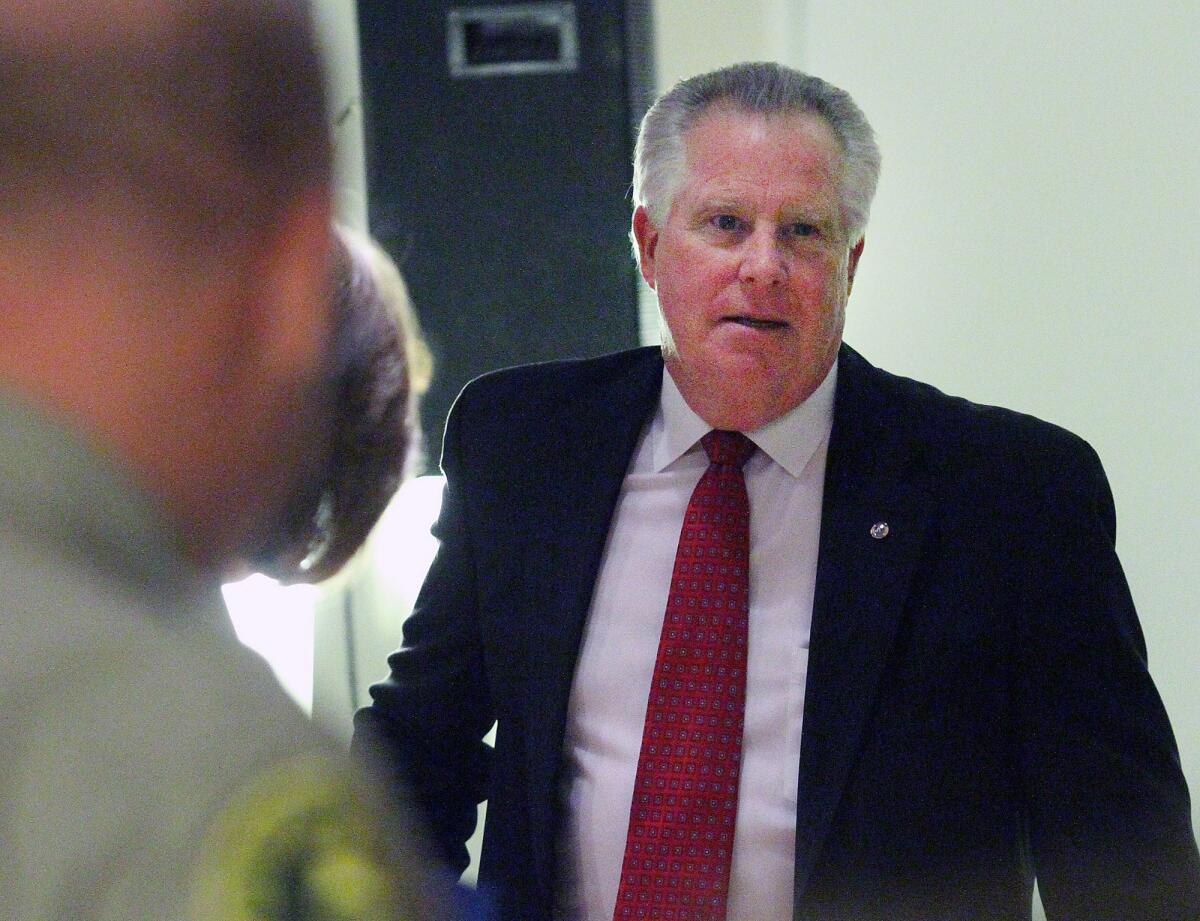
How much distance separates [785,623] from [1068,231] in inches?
30.8

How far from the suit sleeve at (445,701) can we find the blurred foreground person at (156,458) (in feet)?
3.50

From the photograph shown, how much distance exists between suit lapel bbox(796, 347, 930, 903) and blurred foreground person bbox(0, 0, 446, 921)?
94cm

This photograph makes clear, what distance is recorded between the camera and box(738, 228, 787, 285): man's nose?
4.44ft

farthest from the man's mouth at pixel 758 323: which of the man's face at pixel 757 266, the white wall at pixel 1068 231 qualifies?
the white wall at pixel 1068 231

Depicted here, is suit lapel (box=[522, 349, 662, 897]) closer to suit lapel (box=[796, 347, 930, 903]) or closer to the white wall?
suit lapel (box=[796, 347, 930, 903])

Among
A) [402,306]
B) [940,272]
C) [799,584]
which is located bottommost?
[799,584]

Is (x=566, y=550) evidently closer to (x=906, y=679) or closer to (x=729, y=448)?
(x=729, y=448)

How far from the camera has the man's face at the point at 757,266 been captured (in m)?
1.36

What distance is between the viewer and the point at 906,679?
1.27 m

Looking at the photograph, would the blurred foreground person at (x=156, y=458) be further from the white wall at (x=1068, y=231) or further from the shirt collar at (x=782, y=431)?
the white wall at (x=1068, y=231)

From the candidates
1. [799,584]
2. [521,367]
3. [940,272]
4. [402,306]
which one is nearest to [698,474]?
[799,584]

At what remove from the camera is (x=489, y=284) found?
1.80 m

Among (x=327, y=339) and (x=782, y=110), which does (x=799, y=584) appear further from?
(x=327, y=339)

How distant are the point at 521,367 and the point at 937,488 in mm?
484
